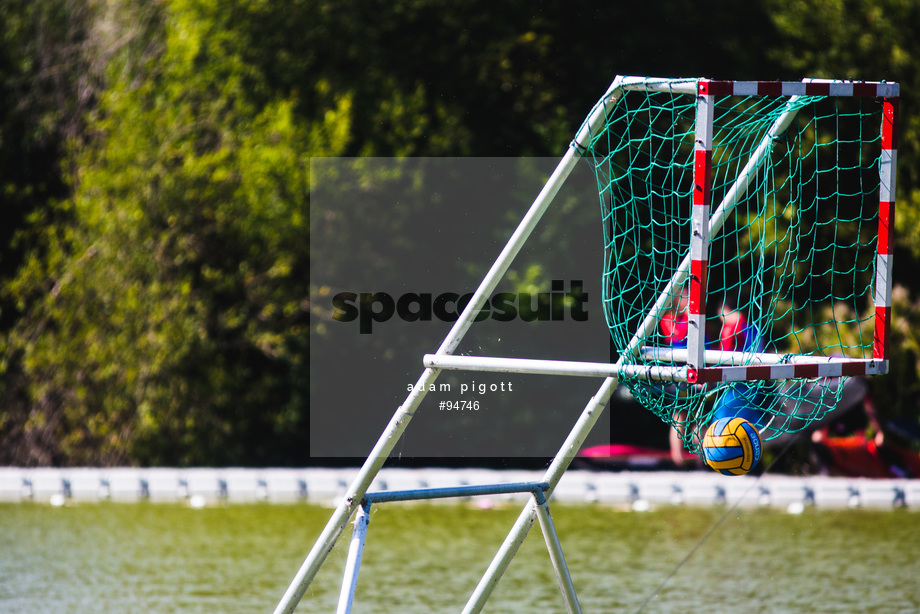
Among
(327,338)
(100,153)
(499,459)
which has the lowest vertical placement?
(499,459)

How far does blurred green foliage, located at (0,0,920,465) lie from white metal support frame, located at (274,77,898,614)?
9059 mm

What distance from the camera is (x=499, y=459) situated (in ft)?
46.9

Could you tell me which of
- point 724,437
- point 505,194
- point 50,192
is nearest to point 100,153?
point 50,192

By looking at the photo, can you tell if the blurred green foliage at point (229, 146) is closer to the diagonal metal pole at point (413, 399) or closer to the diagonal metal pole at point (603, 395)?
the diagonal metal pole at point (603, 395)

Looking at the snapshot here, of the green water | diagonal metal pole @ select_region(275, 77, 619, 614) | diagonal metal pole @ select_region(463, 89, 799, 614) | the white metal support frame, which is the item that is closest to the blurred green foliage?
the green water

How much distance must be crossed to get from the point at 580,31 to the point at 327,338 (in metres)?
5.70

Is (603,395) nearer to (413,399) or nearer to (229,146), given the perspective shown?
(413,399)

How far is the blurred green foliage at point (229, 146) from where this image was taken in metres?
13.5

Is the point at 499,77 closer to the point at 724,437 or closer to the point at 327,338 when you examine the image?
the point at 327,338

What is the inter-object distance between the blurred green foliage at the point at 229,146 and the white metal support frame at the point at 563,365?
906cm

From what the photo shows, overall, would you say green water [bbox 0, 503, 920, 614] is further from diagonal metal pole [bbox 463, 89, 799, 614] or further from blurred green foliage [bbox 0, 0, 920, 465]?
blurred green foliage [bbox 0, 0, 920, 465]

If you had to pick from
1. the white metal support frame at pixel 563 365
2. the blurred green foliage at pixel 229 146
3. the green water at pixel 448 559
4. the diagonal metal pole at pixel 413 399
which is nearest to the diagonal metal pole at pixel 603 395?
the white metal support frame at pixel 563 365

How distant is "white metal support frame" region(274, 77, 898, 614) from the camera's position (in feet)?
13.3

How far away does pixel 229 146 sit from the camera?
14.0 metres
